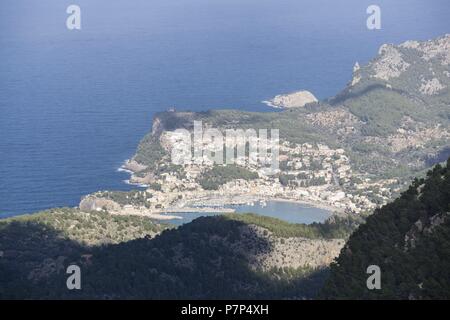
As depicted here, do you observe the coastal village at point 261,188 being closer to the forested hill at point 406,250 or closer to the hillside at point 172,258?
the hillside at point 172,258

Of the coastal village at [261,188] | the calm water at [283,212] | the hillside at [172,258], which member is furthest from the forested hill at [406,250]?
the coastal village at [261,188]

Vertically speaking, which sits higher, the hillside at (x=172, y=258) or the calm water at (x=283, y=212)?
the hillside at (x=172, y=258)

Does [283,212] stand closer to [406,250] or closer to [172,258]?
[172,258]

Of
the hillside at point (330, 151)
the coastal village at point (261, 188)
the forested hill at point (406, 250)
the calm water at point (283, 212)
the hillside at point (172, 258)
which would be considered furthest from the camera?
the hillside at point (330, 151)

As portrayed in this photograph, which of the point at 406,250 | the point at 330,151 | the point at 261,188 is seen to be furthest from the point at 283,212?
the point at 406,250

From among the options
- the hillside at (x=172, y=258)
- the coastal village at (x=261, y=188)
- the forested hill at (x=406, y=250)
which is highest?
the forested hill at (x=406, y=250)

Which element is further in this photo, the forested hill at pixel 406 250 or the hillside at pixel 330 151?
the hillside at pixel 330 151

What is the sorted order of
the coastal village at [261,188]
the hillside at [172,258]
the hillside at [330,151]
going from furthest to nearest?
1. the hillside at [330,151]
2. the coastal village at [261,188]
3. the hillside at [172,258]
